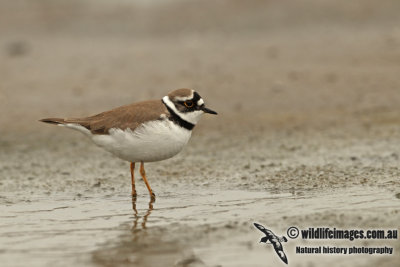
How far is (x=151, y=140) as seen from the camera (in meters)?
8.06

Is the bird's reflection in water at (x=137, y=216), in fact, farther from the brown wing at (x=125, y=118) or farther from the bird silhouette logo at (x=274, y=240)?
the bird silhouette logo at (x=274, y=240)

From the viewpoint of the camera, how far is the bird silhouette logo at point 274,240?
6.22 meters

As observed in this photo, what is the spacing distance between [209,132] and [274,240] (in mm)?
5458

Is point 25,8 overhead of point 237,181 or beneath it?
overhead

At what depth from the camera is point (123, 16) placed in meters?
18.3

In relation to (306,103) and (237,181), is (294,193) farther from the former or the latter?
(306,103)

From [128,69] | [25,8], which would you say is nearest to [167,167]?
[128,69]

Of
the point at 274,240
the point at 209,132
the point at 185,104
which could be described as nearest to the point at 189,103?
the point at 185,104

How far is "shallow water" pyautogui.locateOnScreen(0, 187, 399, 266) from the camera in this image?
20.7 feet

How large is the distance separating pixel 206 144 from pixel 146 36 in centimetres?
696

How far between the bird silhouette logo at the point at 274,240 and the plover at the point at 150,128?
1.62m

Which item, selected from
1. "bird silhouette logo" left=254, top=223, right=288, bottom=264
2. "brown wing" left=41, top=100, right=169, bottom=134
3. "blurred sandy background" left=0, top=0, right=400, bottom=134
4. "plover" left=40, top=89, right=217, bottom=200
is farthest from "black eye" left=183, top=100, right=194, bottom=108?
"blurred sandy background" left=0, top=0, right=400, bottom=134

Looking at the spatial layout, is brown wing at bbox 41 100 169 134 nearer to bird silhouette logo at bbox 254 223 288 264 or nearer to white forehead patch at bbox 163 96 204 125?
white forehead patch at bbox 163 96 204 125

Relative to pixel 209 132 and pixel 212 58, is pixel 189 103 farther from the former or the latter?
pixel 212 58
